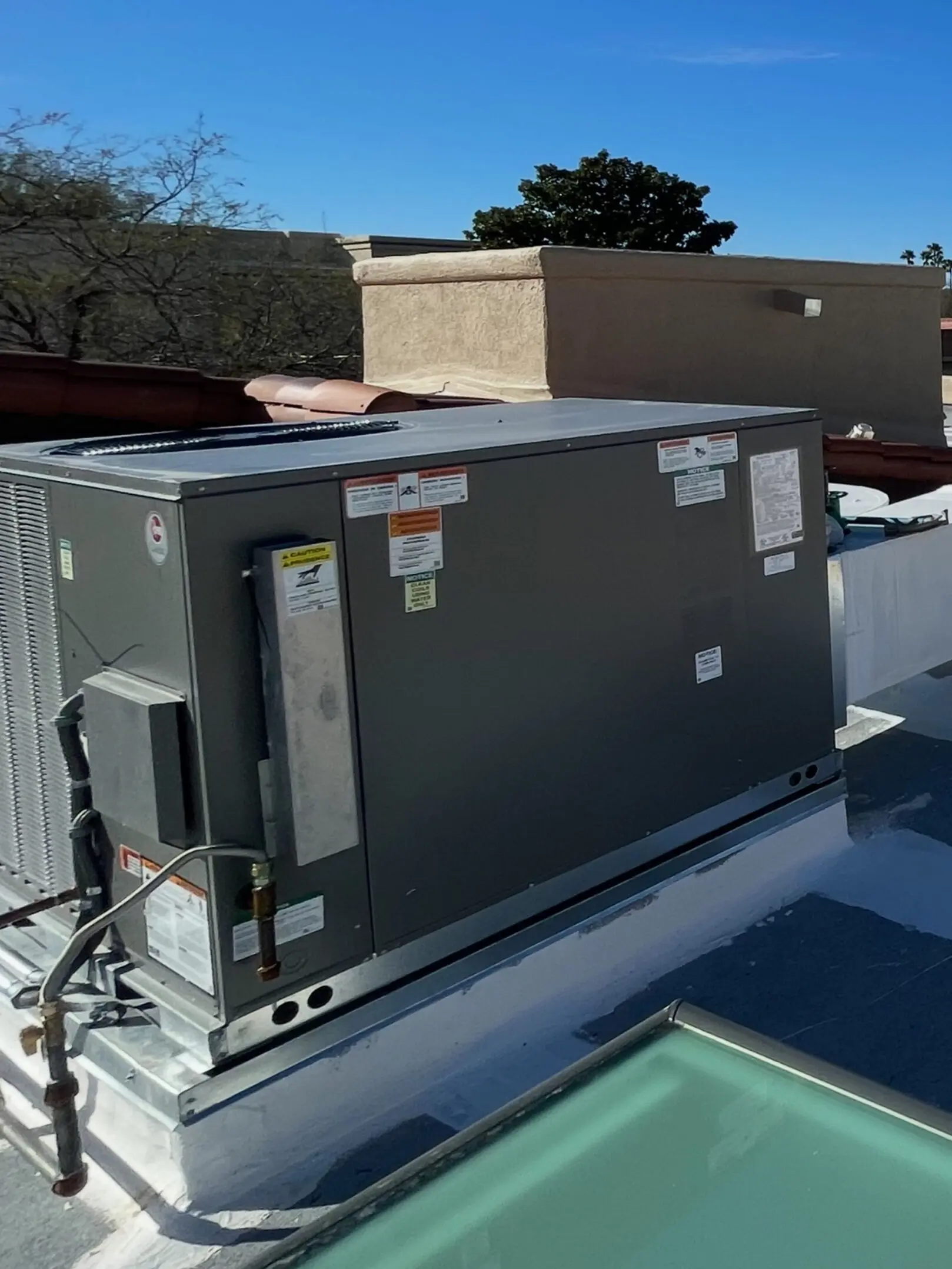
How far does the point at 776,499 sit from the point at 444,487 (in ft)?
3.87

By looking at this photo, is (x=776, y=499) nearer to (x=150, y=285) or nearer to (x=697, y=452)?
(x=697, y=452)

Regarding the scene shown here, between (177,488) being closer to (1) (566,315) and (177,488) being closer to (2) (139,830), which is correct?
(2) (139,830)

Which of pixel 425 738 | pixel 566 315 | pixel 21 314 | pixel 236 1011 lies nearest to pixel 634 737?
pixel 425 738

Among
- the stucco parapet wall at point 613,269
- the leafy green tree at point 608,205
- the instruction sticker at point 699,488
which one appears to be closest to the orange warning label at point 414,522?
the instruction sticker at point 699,488

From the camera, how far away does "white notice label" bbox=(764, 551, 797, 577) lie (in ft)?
10.9

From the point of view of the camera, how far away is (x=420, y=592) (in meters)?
2.52

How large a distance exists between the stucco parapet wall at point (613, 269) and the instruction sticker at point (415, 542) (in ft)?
14.0

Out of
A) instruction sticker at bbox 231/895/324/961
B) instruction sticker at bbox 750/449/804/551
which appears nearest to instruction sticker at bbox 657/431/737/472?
instruction sticker at bbox 750/449/804/551

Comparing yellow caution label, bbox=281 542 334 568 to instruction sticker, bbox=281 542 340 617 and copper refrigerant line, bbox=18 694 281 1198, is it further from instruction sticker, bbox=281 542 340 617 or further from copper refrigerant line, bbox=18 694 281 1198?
copper refrigerant line, bbox=18 694 281 1198

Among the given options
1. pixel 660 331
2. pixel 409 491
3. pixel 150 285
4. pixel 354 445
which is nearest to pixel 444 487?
pixel 409 491

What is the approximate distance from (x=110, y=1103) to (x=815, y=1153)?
1.55 metres

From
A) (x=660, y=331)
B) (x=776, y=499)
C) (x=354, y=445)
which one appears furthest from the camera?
(x=660, y=331)

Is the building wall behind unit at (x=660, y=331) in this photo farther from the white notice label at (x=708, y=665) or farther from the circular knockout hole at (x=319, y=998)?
the circular knockout hole at (x=319, y=998)

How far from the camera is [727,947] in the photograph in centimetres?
334
